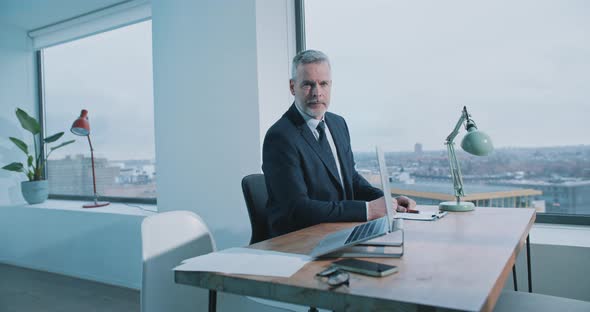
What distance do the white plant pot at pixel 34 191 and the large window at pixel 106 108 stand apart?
0.31m

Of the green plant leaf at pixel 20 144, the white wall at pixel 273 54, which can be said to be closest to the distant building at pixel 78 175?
the green plant leaf at pixel 20 144

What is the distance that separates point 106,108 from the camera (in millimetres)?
4273

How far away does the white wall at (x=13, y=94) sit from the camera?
15.1ft

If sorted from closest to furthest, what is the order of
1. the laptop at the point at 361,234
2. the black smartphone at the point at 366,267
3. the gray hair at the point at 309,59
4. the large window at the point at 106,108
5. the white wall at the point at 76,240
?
the black smartphone at the point at 366,267, the laptop at the point at 361,234, the gray hair at the point at 309,59, the white wall at the point at 76,240, the large window at the point at 106,108

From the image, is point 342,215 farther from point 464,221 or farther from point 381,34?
point 381,34

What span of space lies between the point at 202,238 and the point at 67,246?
297cm

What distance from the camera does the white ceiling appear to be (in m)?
3.97

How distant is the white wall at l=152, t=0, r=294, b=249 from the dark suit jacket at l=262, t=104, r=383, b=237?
93cm

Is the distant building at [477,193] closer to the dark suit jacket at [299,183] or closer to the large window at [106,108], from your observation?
the dark suit jacket at [299,183]

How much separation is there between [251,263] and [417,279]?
0.42 m

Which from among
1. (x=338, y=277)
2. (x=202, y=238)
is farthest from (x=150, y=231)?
(x=338, y=277)

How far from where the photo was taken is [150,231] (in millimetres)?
1451

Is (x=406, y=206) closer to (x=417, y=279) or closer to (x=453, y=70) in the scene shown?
(x=417, y=279)

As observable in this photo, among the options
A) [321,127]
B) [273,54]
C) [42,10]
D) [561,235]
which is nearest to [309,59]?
[321,127]
